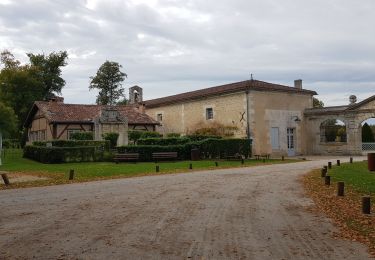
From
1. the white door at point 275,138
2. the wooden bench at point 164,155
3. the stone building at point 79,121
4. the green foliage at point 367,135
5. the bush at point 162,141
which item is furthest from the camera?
the green foliage at point 367,135

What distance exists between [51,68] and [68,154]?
2839 cm

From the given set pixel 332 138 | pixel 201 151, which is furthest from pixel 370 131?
pixel 201 151

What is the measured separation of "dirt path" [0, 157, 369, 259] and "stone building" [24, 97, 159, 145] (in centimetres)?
1715

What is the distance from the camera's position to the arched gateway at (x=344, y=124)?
31.1m

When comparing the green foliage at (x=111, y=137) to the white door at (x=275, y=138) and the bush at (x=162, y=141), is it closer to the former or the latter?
the bush at (x=162, y=141)

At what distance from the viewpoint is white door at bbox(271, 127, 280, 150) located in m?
31.9

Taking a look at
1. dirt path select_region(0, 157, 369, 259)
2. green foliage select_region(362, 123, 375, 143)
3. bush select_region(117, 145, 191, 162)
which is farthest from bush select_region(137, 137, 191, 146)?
green foliage select_region(362, 123, 375, 143)

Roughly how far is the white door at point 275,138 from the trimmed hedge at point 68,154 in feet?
43.6

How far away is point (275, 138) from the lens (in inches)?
1264

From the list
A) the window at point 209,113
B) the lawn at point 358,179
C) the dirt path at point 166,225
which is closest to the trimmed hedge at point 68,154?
the dirt path at point 166,225

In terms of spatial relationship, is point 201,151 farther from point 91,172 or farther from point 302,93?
point 302,93

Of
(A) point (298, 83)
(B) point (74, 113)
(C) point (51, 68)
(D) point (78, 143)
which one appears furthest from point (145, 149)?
(C) point (51, 68)

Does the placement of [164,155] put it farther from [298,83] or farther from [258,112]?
[298,83]

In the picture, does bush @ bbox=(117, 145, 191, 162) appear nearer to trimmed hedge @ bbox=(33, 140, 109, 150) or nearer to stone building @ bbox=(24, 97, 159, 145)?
trimmed hedge @ bbox=(33, 140, 109, 150)
